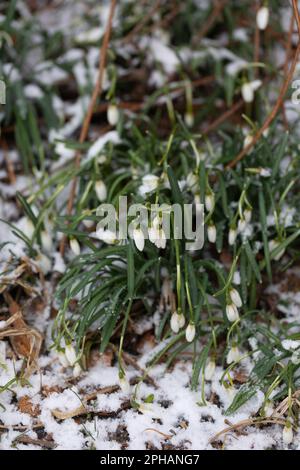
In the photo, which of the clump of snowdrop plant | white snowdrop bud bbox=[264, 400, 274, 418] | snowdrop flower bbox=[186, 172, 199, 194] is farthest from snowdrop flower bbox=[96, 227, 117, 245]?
white snowdrop bud bbox=[264, 400, 274, 418]

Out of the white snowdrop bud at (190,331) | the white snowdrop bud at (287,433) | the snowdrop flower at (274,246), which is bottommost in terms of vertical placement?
the white snowdrop bud at (287,433)

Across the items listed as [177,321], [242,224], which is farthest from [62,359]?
[242,224]

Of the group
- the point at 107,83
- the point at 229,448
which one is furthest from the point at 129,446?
the point at 107,83

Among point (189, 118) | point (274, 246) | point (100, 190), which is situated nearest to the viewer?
point (274, 246)

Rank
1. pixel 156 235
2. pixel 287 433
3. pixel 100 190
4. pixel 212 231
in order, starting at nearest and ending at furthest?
pixel 287 433 → pixel 156 235 → pixel 212 231 → pixel 100 190

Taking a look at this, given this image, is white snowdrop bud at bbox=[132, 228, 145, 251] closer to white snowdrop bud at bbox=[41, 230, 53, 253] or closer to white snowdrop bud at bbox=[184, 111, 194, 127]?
white snowdrop bud at bbox=[41, 230, 53, 253]

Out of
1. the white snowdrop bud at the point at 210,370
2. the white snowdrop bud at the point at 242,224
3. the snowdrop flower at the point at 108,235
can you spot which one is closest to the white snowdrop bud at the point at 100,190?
the snowdrop flower at the point at 108,235

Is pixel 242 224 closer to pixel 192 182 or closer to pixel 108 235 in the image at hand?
pixel 192 182

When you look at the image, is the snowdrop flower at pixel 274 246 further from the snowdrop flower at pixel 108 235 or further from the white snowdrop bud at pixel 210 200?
the snowdrop flower at pixel 108 235
